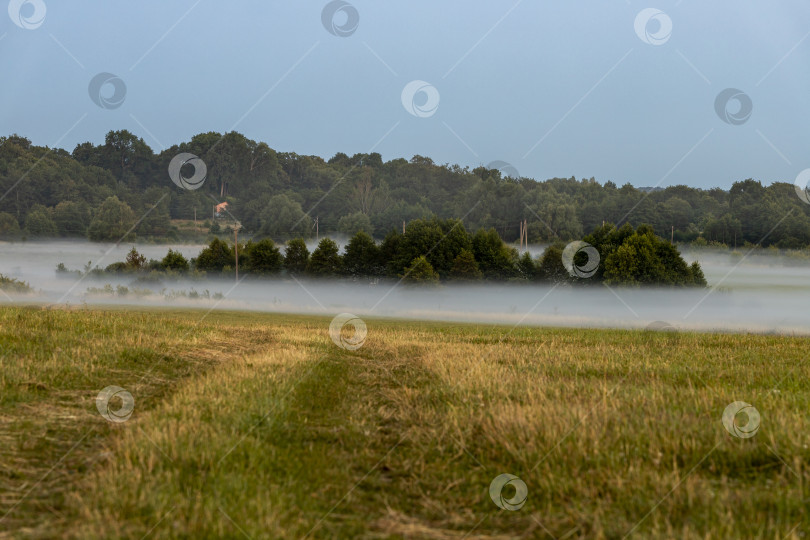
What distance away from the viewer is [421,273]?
74.8 metres

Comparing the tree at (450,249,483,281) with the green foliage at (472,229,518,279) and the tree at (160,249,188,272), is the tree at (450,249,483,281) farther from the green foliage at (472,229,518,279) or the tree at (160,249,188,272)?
the tree at (160,249,188,272)

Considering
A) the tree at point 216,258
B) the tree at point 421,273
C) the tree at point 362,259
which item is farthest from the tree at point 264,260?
the tree at point 421,273

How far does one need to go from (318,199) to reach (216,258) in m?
65.4

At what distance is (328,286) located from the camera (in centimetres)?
7750

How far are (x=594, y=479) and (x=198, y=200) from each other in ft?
516

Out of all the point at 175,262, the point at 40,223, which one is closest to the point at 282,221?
the point at 175,262

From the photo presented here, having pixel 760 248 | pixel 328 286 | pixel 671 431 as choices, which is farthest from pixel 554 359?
pixel 760 248

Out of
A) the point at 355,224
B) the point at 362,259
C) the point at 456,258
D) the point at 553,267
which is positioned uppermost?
the point at 355,224

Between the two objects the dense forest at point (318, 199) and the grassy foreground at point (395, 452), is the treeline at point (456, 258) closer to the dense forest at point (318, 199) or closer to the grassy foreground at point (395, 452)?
the dense forest at point (318, 199)

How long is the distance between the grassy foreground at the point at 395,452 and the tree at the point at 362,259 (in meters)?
64.0

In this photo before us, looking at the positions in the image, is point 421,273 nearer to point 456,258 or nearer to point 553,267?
point 456,258

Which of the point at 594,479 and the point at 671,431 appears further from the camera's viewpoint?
the point at 671,431

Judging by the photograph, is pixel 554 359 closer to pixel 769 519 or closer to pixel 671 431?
pixel 671 431

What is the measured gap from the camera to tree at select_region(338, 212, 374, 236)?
126 metres
